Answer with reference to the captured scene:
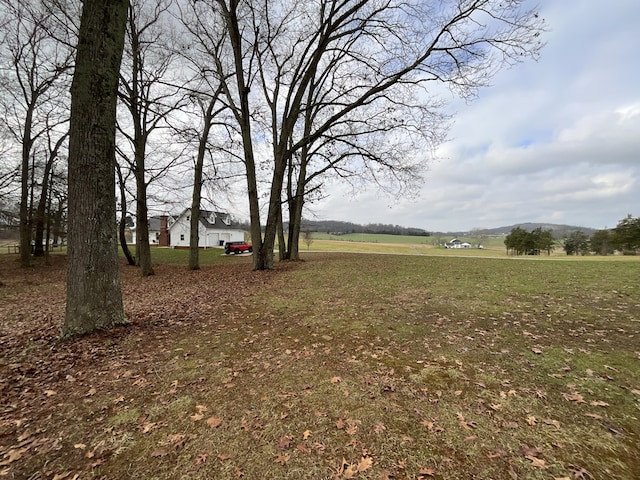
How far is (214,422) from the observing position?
2809 millimetres

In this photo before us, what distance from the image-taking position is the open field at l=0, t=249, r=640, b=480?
234 cm

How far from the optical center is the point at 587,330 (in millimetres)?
5152

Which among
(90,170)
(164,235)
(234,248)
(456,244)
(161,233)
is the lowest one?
(456,244)

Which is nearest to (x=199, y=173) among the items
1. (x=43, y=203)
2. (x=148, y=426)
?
(x=43, y=203)

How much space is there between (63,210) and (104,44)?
21.5 m

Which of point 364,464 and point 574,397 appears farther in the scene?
point 574,397

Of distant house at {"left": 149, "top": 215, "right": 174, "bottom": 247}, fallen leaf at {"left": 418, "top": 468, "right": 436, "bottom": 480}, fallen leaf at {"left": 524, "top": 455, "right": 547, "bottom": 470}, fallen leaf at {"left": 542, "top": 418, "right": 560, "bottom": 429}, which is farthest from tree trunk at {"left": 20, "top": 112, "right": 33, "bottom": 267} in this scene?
distant house at {"left": 149, "top": 215, "right": 174, "bottom": 247}

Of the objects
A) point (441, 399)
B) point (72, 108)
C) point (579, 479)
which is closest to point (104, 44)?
point (72, 108)

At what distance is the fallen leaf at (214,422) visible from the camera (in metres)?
2.77

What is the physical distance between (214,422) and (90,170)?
4.39 meters

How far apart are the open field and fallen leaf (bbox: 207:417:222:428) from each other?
0.01 meters

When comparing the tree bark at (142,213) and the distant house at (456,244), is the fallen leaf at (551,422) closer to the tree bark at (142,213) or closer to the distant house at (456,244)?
the tree bark at (142,213)

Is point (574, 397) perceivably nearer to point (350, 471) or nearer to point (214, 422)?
point (350, 471)

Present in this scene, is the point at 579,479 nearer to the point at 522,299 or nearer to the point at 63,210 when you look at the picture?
the point at 522,299
